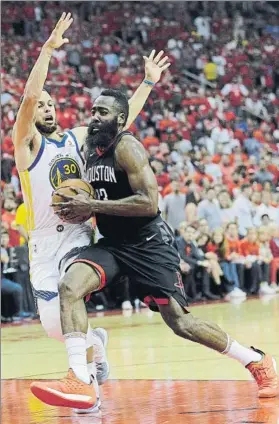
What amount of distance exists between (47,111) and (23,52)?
17561mm

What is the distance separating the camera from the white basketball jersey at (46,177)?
24.1 ft

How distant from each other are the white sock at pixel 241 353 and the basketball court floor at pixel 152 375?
236mm

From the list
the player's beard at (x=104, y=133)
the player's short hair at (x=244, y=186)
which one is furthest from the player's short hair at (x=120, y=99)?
the player's short hair at (x=244, y=186)

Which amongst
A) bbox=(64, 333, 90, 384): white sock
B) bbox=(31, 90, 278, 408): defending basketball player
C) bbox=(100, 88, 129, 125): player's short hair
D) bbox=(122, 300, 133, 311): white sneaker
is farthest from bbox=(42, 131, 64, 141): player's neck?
bbox=(122, 300, 133, 311): white sneaker

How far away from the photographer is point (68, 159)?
7410 mm

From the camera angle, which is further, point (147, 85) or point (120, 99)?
point (147, 85)

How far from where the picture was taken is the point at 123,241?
281 inches

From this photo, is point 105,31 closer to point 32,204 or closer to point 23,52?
point 23,52

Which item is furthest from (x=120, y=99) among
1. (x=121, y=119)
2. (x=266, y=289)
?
(x=266, y=289)

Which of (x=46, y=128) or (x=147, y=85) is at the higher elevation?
(x=147, y=85)

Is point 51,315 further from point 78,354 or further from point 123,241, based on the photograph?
point 123,241

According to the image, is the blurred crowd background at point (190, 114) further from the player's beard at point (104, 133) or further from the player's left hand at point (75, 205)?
the player's left hand at point (75, 205)

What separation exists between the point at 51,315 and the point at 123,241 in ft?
2.24

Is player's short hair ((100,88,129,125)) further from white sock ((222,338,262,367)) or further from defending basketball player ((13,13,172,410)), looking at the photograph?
white sock ((222,338,262,367))
